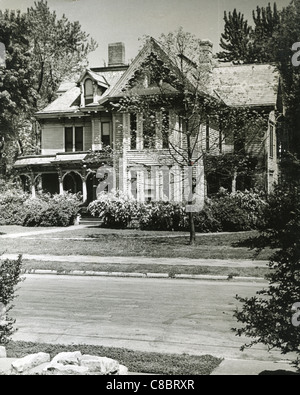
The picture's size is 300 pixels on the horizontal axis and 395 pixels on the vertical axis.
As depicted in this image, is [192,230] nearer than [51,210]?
Yes

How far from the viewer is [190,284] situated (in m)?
9.82

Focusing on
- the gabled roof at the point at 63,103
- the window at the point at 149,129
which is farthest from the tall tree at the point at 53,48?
the window at the point at 149,129

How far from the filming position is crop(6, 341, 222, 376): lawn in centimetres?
496

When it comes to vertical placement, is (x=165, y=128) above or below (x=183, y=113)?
below

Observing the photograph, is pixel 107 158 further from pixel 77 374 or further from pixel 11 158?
pixel 77 374

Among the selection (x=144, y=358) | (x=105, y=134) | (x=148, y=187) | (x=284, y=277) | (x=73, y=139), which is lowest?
(x=144, y=358)

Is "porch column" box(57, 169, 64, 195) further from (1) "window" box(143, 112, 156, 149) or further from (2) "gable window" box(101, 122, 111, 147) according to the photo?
(1) "window" box(143, 112, 156, 149)

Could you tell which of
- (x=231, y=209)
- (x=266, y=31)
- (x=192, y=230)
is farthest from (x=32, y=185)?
(x=266, y=31)

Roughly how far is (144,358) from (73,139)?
304 inches

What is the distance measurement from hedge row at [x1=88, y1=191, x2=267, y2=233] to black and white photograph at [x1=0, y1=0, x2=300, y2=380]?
0.05 m

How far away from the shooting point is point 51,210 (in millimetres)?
11578

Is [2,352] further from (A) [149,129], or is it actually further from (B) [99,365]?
(A) [149,129]

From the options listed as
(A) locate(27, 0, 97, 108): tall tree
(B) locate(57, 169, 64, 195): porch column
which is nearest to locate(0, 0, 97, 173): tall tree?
(A) locate(27, 0, 97, 108): tall tree
